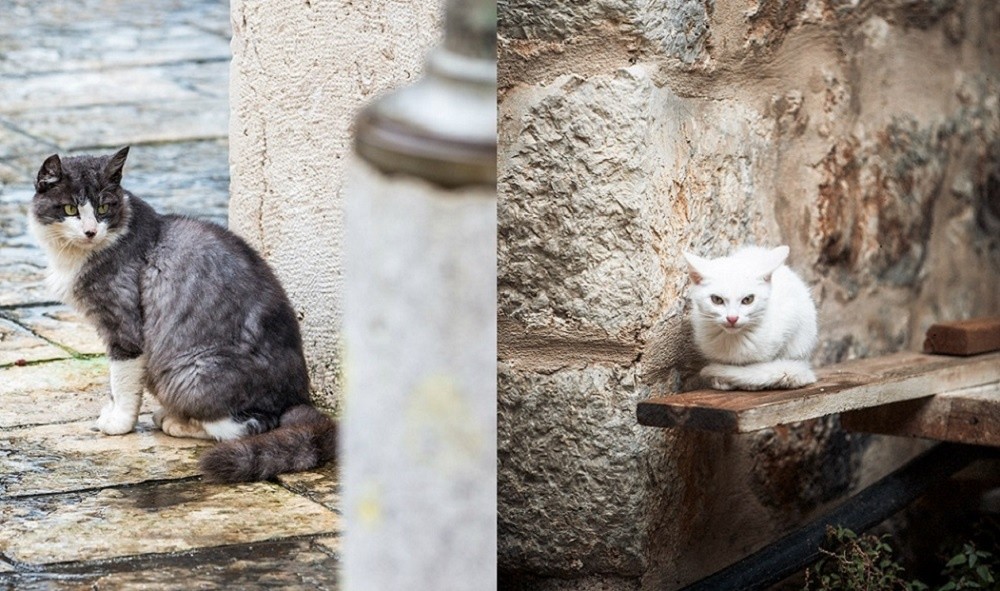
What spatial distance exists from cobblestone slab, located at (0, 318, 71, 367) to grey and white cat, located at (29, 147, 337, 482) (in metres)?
0.62

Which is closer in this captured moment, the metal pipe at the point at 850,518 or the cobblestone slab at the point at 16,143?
the metal pipe at the point at 850,518

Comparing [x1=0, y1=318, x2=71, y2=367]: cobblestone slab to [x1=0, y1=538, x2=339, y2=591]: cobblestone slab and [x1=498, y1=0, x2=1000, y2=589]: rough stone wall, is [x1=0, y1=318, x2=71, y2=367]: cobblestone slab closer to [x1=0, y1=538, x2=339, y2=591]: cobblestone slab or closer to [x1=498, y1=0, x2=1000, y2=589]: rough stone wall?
[x1=0, y1=538, x2=339, y2=591]: cobblestone slab

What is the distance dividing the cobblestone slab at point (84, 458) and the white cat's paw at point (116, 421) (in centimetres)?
2

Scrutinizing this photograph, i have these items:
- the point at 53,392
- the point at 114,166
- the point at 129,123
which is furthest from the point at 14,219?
the point at 114,166

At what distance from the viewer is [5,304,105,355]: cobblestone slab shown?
4.37 m

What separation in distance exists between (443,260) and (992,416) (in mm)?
2494

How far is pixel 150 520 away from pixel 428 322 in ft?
5.96

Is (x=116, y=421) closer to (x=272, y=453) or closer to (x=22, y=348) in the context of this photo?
(x=272, y=453)

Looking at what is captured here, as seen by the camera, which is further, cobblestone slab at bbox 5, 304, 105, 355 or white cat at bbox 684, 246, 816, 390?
cobblestone slab at bbox 5, 304, 105, 355

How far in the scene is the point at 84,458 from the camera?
344 cm

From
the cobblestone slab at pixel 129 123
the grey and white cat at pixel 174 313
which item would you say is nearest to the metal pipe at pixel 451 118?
the grey and white cat at pixel 174 313

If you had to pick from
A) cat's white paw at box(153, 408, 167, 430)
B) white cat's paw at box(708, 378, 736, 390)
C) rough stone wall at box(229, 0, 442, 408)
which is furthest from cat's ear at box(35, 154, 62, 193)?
white cat's paw at box(708, 378, 736, 390)

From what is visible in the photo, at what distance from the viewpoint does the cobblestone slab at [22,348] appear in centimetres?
422

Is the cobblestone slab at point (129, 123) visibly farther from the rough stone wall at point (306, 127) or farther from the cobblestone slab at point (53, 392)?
the rough stone wall at point (306, 127)
